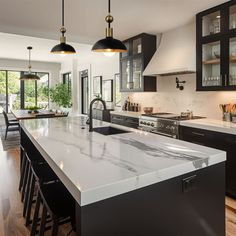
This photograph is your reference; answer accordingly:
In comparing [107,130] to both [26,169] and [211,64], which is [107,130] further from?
[211,64]

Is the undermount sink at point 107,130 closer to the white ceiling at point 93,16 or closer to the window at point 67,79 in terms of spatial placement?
the white ceiling at point 93,16

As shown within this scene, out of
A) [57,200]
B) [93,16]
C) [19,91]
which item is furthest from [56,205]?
[19,91]

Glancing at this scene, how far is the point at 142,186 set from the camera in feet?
3.80

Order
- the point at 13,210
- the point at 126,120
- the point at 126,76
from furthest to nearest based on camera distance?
the point at 126,76, the point at 126,120, the point at 13,210

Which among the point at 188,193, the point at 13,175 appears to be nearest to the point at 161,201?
the point at 188,193

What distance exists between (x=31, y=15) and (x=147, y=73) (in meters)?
2.26

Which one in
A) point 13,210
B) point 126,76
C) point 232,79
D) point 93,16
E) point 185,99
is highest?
point 93,16

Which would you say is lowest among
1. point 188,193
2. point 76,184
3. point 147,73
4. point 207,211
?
point 207,211

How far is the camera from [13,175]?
3.86 metres

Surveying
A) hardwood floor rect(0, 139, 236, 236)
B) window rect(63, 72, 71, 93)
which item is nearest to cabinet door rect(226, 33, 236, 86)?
hardwood floor rect(0, 139, 236, 236)

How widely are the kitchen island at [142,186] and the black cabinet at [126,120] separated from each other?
2.66 m

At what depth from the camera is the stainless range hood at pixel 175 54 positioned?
368cm

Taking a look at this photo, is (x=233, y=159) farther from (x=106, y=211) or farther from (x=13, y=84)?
(x=13, y=84)

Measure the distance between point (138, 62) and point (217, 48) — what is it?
69.2 inches
